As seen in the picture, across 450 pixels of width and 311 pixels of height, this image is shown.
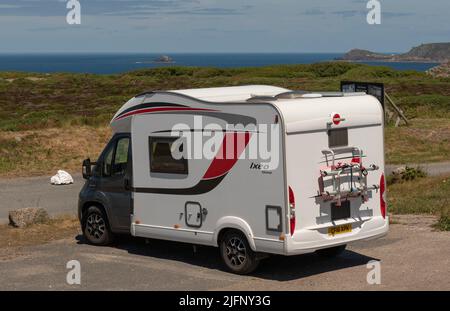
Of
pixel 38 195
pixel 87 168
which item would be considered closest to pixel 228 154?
pixel 87 168

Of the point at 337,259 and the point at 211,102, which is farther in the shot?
the point at 337,259

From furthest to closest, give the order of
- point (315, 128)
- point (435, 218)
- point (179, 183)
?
point (435, 218)
point (179, 183)
point (315, 128)

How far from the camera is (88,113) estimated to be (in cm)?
5069

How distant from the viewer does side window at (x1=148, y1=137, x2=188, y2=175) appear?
1364cm

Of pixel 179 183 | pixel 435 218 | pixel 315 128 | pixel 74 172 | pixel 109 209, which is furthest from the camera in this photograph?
pixel 74 172

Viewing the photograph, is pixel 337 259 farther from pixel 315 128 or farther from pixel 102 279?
pixel 102 279

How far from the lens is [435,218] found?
1750cm

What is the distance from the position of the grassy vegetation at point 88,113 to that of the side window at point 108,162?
13792mm

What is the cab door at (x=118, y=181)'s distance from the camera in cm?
1486

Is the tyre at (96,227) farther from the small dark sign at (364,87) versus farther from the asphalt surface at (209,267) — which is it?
the small dark sign at (364,87)

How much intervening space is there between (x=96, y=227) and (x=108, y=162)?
1.27 m

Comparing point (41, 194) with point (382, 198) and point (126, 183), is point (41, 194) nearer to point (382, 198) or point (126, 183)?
point (126, 183)

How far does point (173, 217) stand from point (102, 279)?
1.67 meters
